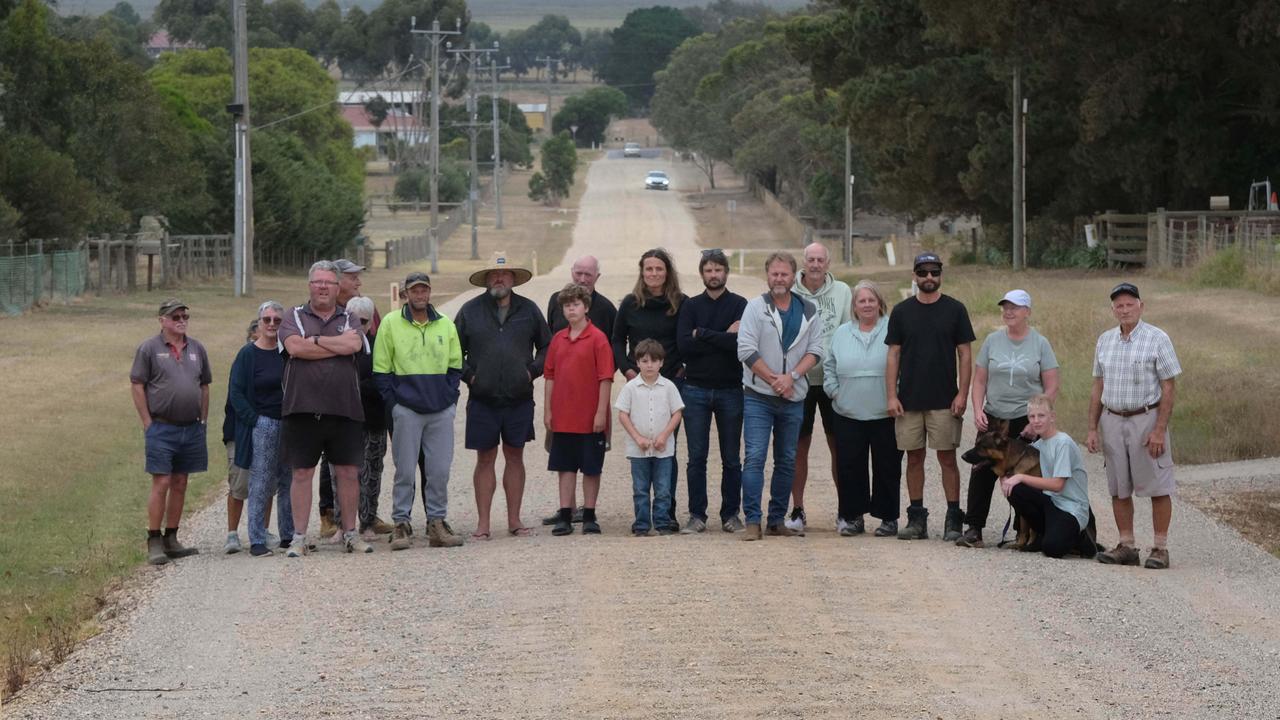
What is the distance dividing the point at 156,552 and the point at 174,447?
2.56 ft

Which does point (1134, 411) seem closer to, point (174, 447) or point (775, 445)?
point (775, 445)

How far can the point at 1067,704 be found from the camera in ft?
27.6

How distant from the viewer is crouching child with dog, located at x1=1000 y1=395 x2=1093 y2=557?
12094mm

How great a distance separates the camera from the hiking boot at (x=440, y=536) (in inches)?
501

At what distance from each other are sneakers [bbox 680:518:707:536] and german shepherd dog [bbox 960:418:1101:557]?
6.65 feet

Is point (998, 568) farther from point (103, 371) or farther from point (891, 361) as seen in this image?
point (103, 371)

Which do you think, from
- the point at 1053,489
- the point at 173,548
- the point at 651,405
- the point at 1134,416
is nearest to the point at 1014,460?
the point at 1053,489

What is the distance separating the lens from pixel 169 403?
1250 centimetres

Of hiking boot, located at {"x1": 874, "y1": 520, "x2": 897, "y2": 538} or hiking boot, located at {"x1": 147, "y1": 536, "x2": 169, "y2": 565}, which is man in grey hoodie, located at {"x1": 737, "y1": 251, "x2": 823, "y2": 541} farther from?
hiking boot, located at {"x1": 147, "y1": 536, "x2": 169, "y2": 565}

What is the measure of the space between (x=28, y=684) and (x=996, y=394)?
6.66m

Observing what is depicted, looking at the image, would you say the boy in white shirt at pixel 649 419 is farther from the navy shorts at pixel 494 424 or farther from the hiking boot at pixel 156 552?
the hiking boot at pixel 156 552

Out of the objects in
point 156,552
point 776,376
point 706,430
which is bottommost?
point 156,552

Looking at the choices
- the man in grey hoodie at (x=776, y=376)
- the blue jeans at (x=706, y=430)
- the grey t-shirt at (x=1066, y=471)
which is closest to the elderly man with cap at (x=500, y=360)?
the blue jeans at (x=706, y=430)

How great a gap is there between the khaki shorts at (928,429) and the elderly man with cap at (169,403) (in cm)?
491
